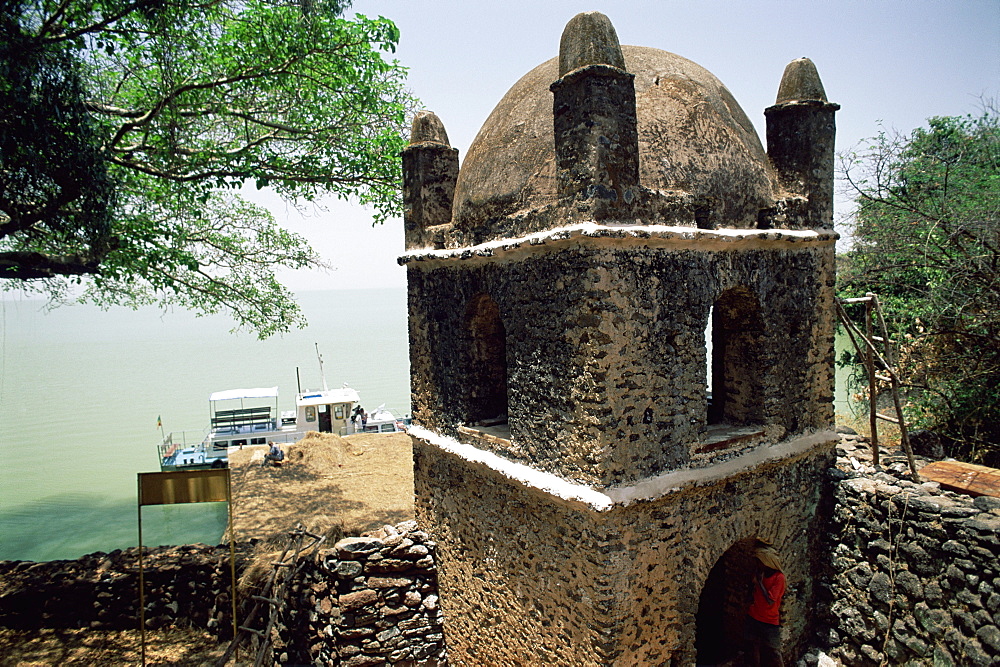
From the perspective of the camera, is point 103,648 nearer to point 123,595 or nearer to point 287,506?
point 123,595

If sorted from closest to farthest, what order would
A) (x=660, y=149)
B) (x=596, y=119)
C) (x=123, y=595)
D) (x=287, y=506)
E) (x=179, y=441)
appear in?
(x=596, y=119) < (x=660, y=149) < (x=123, y=595) < (x=287, y=506) < (x=179, y=441)

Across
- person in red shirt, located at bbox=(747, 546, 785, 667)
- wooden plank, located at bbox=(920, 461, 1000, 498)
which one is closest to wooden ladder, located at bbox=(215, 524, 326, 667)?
person in red shirt, located at bbox=(747, 546, 785, 667)

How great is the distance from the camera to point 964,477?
673cm

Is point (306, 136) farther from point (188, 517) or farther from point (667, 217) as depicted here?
point (188, 517)

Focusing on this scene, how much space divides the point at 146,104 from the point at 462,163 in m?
6.21

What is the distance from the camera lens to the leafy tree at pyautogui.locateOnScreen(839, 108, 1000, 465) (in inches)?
406

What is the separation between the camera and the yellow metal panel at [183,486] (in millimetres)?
6961

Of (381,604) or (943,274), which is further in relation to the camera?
(943,274)

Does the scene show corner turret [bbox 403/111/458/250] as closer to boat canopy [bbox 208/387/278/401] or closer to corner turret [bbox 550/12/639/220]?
corner turret [bbox 550/12/639/220]

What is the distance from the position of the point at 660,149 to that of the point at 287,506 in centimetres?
1153

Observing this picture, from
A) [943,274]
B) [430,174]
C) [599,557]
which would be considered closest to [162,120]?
[430,174]

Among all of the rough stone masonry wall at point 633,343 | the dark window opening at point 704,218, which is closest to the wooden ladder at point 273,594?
the rough stone masonry wall at point 633,343

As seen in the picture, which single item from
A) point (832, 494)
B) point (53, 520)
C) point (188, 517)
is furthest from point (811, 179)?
point (53, 520)

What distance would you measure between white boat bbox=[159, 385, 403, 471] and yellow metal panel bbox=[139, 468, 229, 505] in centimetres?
1203
